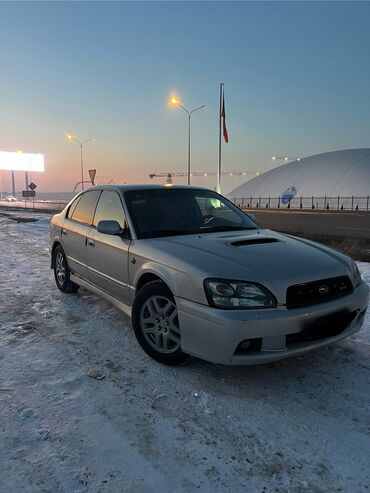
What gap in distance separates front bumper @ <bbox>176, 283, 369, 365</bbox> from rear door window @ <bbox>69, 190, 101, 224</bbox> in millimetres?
2451

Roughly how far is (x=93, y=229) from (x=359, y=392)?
10.8ft

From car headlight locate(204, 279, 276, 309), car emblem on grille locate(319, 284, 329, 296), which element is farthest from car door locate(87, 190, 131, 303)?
car emblem on grille locate(319, 284, 329, 296)

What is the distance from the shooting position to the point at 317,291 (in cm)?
320

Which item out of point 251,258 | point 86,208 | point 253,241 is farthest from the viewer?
point 86,208

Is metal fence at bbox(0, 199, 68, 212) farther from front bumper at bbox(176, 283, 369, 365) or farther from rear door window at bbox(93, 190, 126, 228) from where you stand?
front bumper at bbox(176, 283, 369, 365)

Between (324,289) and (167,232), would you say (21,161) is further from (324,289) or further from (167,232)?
(324,289)

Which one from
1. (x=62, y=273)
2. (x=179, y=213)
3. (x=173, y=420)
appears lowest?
(x=173, y=420)

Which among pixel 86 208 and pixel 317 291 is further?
pixel 86 208

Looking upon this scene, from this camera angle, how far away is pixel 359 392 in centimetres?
316

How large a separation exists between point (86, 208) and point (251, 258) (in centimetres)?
283

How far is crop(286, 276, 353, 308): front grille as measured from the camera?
3072 millimetres

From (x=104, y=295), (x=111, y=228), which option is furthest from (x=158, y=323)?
(x=104, y=295)

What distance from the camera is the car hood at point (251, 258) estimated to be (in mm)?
3100

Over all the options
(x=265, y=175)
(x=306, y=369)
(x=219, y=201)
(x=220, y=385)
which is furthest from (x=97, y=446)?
(x=265, y=175)
